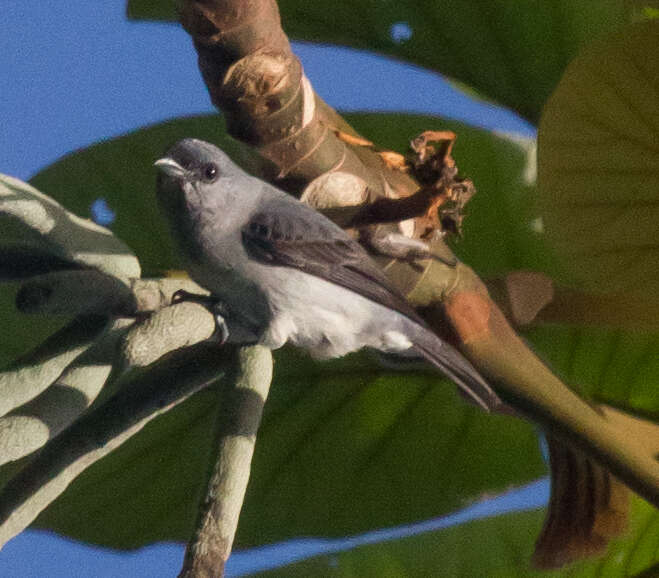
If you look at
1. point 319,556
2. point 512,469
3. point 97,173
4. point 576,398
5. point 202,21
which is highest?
point 202,21

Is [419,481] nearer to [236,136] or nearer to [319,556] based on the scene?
[319,556]

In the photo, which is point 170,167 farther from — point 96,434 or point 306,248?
point 96,434

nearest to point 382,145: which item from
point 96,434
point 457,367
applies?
point 457,367

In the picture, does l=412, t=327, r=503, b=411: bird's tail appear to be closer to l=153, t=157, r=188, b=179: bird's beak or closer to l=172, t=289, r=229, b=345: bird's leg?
l=172, t=289, r=229, b=345: bird's leg

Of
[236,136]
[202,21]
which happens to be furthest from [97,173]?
[202,21]

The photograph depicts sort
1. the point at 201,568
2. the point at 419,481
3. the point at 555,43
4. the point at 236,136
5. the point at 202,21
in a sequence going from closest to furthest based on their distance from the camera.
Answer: the point at 201,568 < the point at 202,21 < the point at 236,136 < the point at 555,43 < the point at 419,481

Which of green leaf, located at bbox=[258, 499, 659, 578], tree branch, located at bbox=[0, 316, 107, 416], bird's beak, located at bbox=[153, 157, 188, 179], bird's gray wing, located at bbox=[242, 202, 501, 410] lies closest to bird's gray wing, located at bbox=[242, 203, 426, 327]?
bird's gray wing, located at bbox=[242, 202, 501, 410]

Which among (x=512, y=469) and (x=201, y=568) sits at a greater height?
(x=201, y=568)
